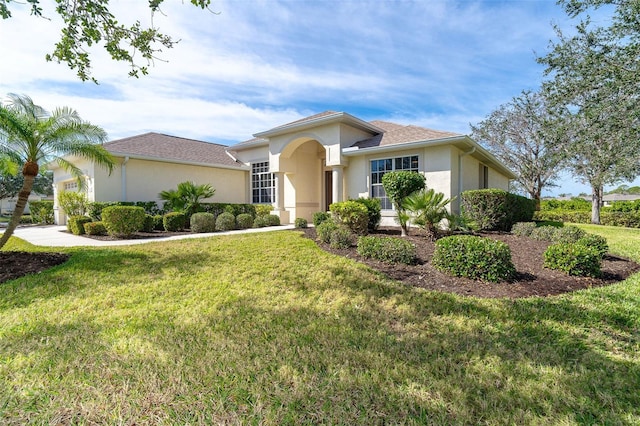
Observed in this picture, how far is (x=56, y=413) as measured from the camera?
2.43m

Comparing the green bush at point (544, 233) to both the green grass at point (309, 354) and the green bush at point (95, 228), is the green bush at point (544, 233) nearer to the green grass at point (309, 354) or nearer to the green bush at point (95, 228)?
the green grass at point (309, 354)

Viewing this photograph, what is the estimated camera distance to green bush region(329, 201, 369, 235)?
972 cm

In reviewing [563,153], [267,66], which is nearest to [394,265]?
[267,66]

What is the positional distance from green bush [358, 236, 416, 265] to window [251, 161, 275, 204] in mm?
11345

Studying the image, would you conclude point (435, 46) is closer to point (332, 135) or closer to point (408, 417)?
point (332, 135)

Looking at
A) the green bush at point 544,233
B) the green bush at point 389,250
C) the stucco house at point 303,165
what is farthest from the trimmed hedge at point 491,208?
the green bush at point 389,250

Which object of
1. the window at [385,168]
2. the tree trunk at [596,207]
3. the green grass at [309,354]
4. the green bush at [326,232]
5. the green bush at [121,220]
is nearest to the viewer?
the green grass at [309,354]

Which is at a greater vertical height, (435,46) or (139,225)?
(435,46)

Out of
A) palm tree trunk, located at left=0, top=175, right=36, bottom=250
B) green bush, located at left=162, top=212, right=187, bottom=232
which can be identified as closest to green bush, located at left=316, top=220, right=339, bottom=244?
green bush, located at left=162, top=212, right=187, bottom=232

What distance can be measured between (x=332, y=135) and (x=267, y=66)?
4637mm

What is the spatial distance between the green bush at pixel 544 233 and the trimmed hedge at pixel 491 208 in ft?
4.43

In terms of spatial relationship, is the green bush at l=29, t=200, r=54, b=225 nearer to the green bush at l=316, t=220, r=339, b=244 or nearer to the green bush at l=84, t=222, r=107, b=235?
the green bush at l=84, t=222, r=107, b=235

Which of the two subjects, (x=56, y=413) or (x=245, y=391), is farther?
(x=245, y=391)

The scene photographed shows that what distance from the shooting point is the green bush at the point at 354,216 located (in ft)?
31.9
